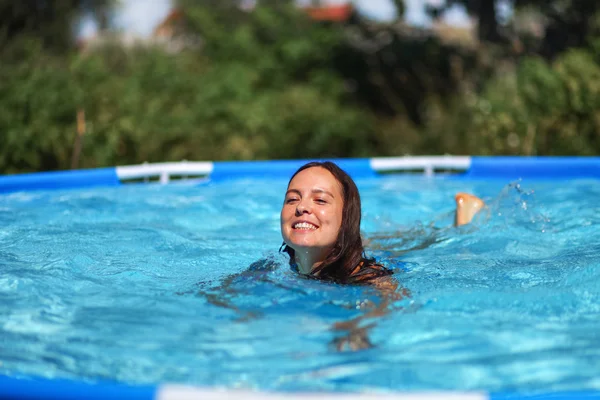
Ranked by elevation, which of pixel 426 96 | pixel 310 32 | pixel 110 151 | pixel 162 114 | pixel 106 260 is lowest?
pixel 106 260

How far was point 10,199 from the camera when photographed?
5.25 meters

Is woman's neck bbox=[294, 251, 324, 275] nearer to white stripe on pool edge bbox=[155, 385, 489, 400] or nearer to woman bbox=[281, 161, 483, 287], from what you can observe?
woman bbox=[281, 161, 483, 287]

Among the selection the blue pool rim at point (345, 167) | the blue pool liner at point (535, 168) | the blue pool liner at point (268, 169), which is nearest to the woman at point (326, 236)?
the blue pool rim at point (345, 167)

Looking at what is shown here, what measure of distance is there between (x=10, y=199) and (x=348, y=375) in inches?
144

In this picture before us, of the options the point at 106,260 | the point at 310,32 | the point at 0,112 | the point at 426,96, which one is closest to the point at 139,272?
the point at 106,260

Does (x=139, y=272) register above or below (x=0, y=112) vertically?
below

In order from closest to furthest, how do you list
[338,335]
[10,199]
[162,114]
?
[338,335], [10,199], [162,114]

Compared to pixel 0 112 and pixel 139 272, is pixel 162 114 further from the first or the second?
pixel 139 272

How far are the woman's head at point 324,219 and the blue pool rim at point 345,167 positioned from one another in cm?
287

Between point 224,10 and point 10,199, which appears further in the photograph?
point 224,10

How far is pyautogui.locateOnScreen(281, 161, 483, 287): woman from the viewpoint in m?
3.05

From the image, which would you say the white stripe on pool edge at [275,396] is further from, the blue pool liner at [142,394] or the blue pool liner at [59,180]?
the blue pool liner at [59,180]

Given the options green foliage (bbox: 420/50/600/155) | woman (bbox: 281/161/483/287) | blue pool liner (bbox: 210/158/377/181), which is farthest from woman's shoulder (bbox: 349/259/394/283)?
green foliage (bbox: 420/50/600/155)

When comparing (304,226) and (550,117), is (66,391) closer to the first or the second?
(304,226)
